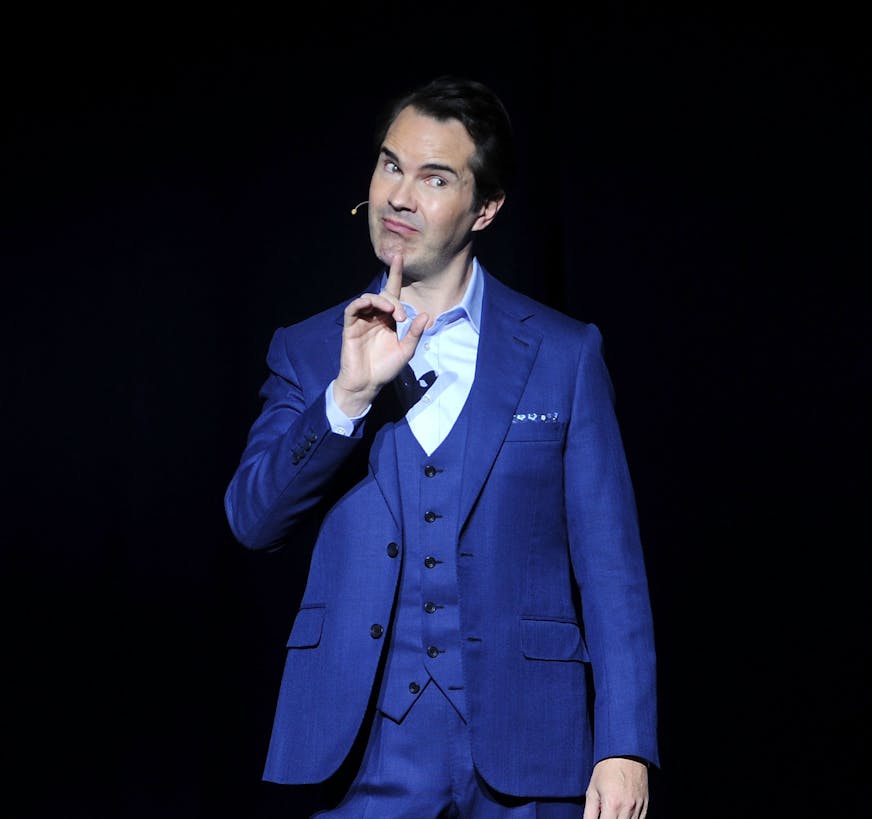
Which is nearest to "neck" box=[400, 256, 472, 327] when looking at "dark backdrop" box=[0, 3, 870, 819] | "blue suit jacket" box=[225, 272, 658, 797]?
"blue suit jacket" box=[225, 272, 658, 797]

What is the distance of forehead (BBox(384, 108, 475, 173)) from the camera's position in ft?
6.51

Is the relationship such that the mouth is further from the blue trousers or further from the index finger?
the blue trousers

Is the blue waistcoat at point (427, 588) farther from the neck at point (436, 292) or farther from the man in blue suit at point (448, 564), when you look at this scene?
the neck at point (436, 292)

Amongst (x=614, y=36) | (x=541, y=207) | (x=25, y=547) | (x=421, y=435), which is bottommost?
(x=25, y=547)

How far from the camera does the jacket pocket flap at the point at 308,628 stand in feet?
5.94

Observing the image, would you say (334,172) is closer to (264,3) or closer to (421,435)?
(264,3)

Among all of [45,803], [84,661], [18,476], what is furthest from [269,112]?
[45,803]

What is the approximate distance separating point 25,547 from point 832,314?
65.0 inches

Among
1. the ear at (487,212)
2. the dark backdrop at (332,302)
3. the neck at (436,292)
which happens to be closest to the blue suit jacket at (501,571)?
the neck at (436,292)

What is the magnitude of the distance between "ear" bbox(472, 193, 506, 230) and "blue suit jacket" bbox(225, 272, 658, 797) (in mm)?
217

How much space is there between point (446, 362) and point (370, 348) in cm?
25

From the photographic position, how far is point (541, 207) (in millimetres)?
3051

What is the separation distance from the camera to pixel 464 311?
6.55ft

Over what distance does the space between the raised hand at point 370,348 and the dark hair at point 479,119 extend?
1.15 feet
